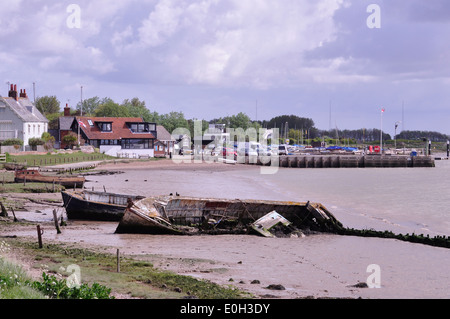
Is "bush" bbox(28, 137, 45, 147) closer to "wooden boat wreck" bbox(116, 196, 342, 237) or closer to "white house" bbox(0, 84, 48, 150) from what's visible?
"white house" bbox(0, 84, 48, 150)

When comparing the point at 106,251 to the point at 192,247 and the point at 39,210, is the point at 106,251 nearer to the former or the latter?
the point at 192,247

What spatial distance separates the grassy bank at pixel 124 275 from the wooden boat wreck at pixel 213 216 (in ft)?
19.5

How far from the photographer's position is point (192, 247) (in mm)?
25891

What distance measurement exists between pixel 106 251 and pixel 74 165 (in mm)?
49819

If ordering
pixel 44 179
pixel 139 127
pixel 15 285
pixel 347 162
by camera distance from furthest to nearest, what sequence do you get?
pixel 347 162 < pixel 139 127 < pixel 44 179 < pixel 15 285

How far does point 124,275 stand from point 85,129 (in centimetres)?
8454

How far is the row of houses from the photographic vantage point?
299ft

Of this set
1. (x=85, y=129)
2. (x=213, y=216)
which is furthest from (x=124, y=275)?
(x=85, y=129)

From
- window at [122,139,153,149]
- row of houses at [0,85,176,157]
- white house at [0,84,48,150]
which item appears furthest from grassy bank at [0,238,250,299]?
window at [122,139,153,149]

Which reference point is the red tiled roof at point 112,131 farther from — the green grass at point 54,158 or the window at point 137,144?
the green grass at point 54,158

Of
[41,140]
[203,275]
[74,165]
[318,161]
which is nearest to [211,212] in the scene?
[203,275]

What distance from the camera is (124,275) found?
18.6 meters

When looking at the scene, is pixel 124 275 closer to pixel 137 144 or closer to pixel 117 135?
pixel 117 135

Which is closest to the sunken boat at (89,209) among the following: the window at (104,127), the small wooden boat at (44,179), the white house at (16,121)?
the small wooden boat at (44,179)
